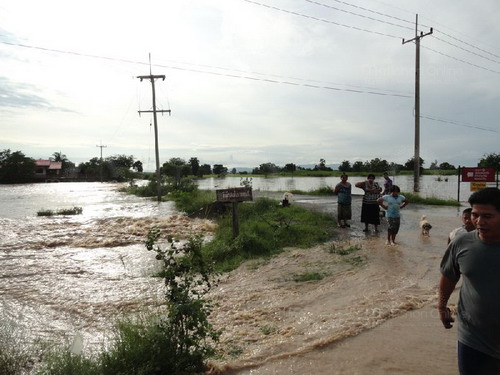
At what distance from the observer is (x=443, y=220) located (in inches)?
577

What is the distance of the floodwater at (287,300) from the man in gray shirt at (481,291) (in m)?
1.62

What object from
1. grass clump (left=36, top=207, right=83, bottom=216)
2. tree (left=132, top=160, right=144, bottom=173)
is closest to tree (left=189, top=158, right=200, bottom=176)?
tree (left=132, top=160, right=144, bottom=173)

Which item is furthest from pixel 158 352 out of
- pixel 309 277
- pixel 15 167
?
pixel 15 167

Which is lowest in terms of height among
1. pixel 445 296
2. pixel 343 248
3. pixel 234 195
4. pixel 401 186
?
pixel 343 248

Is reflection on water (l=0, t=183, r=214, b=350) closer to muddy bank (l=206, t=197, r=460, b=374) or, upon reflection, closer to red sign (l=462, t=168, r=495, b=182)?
muddy bank (l=206, t=197, r=460, b=374)

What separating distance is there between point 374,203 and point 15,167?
8944 centimetres

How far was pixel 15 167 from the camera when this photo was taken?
82.1 m

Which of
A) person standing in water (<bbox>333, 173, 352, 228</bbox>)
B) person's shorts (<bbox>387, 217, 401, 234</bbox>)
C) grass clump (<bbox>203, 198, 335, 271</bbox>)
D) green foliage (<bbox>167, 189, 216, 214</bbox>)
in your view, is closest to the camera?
person's shorts (<bbox>387, 217, 401, 234</bbox>)

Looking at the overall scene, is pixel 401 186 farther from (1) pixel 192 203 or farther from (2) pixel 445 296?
(2) pixel 445 296

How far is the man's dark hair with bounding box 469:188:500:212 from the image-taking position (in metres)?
2.80

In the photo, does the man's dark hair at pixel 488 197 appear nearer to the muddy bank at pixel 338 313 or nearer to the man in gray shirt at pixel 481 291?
the man in gray shirt at pixel 481 291

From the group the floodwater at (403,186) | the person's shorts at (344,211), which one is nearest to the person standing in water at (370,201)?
the person's shorts at (344,211)

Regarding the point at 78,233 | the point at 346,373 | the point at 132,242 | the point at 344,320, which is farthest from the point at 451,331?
the point at 78,233

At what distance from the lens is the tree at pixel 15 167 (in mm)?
81250
